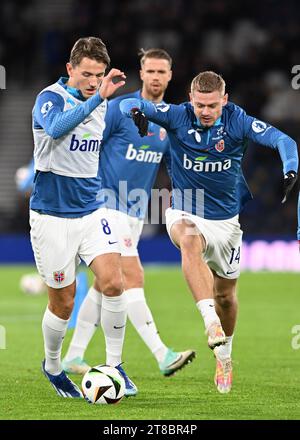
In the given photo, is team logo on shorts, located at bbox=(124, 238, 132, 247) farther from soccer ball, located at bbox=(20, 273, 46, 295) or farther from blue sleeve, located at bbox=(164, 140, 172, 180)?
soccer ball, located at bbox=(20, 273, 46, 295)

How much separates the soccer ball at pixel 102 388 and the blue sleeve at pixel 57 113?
1585 mm

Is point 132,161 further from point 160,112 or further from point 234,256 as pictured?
point 234,256

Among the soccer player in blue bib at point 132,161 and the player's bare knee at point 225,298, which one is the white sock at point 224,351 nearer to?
the player's bare knee at point 225,298

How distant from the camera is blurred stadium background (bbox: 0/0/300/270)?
70.3 ft

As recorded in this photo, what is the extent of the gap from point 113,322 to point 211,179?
1.32m

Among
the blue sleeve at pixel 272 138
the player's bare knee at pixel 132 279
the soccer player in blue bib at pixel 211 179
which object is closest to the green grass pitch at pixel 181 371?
the soccer player in blue bib at pixel 211 179

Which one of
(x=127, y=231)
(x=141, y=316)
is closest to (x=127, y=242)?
(x=127, y=231)

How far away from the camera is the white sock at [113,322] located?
24.0ft

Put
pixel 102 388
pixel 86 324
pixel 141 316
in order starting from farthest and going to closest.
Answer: pixel 141 316
pixel 86 324
pixel 102 388

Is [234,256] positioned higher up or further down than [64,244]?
further down

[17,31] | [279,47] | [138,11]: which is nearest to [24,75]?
[17,31]

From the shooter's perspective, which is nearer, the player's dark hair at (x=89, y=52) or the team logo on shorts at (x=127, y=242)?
the player's dark hair at (x=89, y=52)

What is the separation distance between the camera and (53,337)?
7.31m

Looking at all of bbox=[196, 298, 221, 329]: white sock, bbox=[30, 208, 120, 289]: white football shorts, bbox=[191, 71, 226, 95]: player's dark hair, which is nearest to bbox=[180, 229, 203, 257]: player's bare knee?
bbox=[196, 298, 221, 329]: white sock
